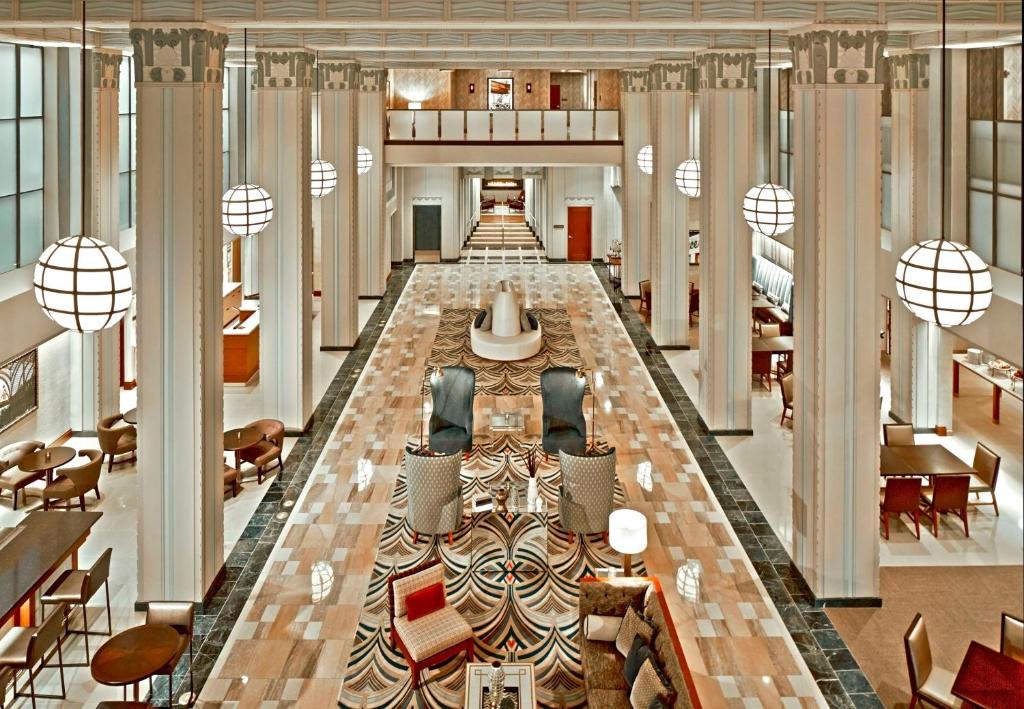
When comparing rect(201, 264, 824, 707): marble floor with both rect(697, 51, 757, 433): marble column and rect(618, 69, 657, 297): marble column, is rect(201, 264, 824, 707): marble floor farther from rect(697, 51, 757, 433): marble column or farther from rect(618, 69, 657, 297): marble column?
rect(618, 69, 657, 297): marble column

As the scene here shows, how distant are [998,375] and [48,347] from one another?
1442 centimetres

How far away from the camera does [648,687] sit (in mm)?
6102

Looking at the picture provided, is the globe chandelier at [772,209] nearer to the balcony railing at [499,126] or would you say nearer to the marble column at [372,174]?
the marble column at [372,174]

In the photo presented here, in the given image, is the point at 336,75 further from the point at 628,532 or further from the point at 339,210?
the point at 628,532

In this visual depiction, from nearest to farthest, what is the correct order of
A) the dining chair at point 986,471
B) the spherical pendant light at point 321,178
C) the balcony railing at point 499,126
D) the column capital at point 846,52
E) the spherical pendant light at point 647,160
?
the column capital at point 846,52, the dining chair at point 986,471, the spherical pendant light at point 321,178, the spherical pendant light at point 647,160, the balcony railing at point 499,126

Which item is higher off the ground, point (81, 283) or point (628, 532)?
point (81, 283)

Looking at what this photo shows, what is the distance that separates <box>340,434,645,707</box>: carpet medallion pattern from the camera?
7.22 m

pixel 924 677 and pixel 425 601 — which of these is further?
pixel 425 601

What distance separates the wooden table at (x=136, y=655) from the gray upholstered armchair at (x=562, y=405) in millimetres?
6265

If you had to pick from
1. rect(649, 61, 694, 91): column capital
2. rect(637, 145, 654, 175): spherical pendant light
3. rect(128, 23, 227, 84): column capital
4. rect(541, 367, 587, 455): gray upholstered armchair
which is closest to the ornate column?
rect(649, 61, 694, 91): column capital

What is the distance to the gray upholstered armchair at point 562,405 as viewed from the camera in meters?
12.3

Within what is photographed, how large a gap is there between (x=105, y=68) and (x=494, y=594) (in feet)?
29.9

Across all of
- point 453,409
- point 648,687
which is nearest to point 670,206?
point 453,409

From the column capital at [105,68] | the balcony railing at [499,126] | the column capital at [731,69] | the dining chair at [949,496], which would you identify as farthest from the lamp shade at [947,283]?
the balcony railing at [499,126]
